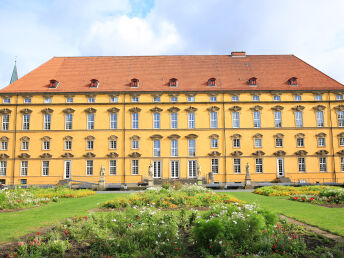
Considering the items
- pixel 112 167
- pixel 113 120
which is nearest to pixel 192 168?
pixel 112 167

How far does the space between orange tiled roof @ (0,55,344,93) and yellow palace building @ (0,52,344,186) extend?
26 cm

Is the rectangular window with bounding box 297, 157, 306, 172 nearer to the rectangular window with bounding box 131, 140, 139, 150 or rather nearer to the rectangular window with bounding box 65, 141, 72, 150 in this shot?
the rectangular window with bounding box 131, 140, 139, 150

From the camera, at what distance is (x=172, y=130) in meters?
36.9

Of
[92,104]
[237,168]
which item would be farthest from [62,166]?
[237,168]

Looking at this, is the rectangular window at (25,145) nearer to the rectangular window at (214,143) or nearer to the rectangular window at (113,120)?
the rectangular window at (113,120)

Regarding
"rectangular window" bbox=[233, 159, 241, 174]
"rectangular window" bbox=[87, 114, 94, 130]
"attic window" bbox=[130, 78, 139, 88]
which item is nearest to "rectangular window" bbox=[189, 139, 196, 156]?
"rectangular window" bbox=[233, 159, 241, 174]

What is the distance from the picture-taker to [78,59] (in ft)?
140

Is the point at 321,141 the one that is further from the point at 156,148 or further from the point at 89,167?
the point at 89,167

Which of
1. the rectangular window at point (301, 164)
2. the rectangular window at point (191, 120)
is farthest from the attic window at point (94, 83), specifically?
the rectangular window at point (301, 164)

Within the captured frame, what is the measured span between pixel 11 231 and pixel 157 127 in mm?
27805

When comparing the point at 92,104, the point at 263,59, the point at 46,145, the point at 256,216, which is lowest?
the point at 256,216

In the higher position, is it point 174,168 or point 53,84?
point 53,84

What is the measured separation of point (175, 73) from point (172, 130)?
8.69 meters

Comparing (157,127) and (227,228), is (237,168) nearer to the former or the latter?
(157,127)
